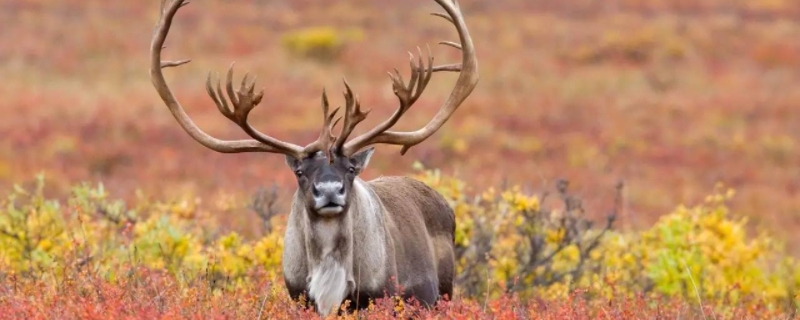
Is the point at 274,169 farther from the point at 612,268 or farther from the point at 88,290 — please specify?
the point at 88,290

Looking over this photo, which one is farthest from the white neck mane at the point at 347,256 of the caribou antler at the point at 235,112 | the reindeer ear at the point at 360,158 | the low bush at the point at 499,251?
the low bush at the point at 499,251

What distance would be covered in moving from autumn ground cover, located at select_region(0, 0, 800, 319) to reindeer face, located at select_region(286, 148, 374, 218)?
646mm

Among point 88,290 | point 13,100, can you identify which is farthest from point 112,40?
point 88,290

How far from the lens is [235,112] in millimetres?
8344

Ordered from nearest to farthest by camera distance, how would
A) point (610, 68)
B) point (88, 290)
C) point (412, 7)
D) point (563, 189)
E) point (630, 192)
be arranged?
point (88, 290), point (563, 189), point (630, 192), point (610, 68), point (412, 7)

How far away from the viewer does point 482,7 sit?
161 feet

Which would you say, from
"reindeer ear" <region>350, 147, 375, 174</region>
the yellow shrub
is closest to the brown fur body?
"reindeer ear" <region>350, 147, 375, 174</region>

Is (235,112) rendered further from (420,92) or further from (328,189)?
(420,92)

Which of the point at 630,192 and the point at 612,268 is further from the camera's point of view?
the point at 630,192

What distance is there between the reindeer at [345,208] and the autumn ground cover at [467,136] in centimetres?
37

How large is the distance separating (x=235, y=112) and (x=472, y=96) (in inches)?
1105

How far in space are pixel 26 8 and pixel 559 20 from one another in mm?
17661

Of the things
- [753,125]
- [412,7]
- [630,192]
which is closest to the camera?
[630,192]

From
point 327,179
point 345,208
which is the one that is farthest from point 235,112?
point 345,208
